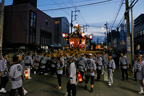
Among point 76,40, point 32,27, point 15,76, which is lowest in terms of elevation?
point 15,76

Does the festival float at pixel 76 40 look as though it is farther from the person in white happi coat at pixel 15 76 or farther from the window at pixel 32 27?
the person in white happi coat at pixel 15 76

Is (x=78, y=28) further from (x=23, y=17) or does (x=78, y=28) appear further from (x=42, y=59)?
(x=23, y=17)

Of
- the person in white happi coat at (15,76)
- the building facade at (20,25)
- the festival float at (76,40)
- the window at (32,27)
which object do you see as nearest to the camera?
the person in white happi coat at (15,76)

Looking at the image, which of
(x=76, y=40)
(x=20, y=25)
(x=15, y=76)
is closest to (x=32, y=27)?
(x=20, y=25)

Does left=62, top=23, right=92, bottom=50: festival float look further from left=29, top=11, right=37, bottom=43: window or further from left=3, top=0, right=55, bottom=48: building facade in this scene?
left=29, top=11, right=37, bottom=43: window

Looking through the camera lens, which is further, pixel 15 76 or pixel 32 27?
pixel 32 27

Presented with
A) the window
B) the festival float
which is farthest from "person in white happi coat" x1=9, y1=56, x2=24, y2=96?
the window

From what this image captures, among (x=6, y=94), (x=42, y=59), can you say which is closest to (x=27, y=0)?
(x=42, y=59)

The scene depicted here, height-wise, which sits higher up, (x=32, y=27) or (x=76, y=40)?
(x=32, y=27)

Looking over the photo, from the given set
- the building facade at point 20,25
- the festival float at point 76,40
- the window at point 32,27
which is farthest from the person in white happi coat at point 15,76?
the window at point 32,27

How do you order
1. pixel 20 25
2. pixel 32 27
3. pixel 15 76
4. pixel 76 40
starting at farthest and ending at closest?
pixel 32 27 → pixel 20 25 → pixel 76 40 → pixel 15 76

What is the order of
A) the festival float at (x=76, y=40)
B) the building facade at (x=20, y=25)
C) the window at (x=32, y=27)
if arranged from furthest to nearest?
1. the window at (x=32, y=27)
2. the building facade at (x=20, y=25)
3. the festival float at (x=76, y=40)

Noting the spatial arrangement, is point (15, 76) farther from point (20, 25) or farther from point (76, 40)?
point (20, 25)

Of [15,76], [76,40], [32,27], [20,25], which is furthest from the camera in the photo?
[32,27]
